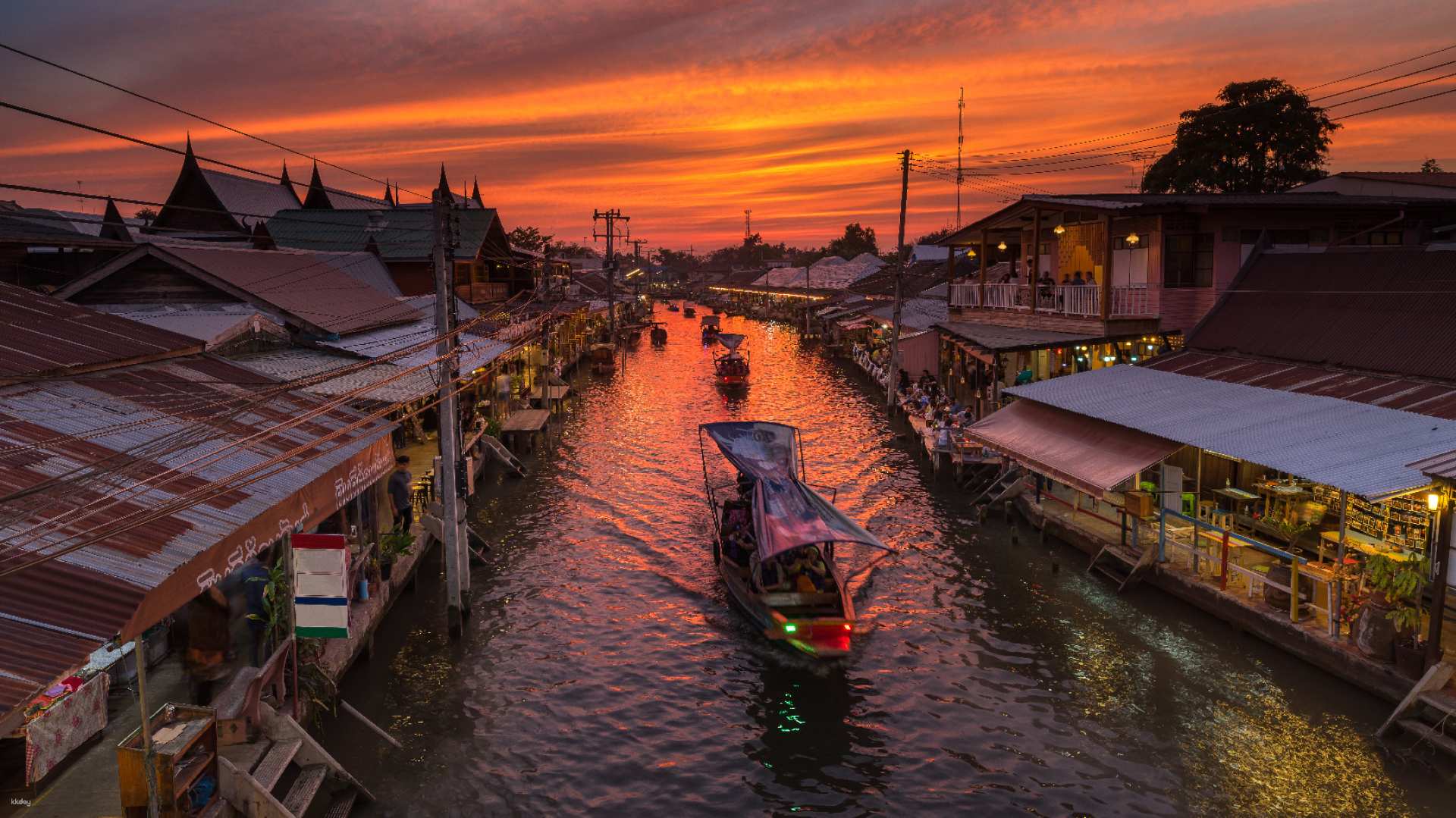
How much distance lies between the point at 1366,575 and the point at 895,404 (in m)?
30.0

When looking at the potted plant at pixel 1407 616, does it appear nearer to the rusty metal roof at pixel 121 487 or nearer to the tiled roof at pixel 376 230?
the rusty metal roof at pixel 121 487

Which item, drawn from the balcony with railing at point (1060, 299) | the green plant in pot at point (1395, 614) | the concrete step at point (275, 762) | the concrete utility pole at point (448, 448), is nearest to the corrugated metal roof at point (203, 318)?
the concrete utility pole at point (448, 448)

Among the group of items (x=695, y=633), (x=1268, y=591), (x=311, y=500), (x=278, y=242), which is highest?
(x=278, y=242)

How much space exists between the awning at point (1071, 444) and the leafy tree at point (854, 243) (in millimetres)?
123926

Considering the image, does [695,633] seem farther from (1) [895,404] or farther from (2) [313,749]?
(1) [895,404]

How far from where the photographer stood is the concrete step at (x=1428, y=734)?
39.6 feet

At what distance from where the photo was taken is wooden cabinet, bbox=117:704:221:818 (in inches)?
358

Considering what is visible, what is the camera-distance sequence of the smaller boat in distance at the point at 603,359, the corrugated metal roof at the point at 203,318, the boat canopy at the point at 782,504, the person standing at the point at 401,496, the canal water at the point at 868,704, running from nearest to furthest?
the canal water at the point at 868,704 < the boat canopy at the point at 782,504 < the person standing at the point at 401,496 < the corrugated metal roof at the point at 203,318 < the smaller boat in distance at the point at 603,359

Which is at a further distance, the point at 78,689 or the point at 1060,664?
the point at 1060,664

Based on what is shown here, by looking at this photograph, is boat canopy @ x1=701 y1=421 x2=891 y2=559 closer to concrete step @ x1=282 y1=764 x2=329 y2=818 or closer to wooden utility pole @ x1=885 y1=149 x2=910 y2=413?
concrete step @ x1=282 y1=764 x2=329 y2=818

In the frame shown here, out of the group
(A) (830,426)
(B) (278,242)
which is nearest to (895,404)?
(A) (830,426)

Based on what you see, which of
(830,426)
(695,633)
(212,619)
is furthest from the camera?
(830,426)

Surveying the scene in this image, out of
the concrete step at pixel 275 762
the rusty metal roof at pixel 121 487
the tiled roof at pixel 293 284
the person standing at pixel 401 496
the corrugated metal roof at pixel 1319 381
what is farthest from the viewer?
the tiled roof at pixel 293 284

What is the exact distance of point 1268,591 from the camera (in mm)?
16547
